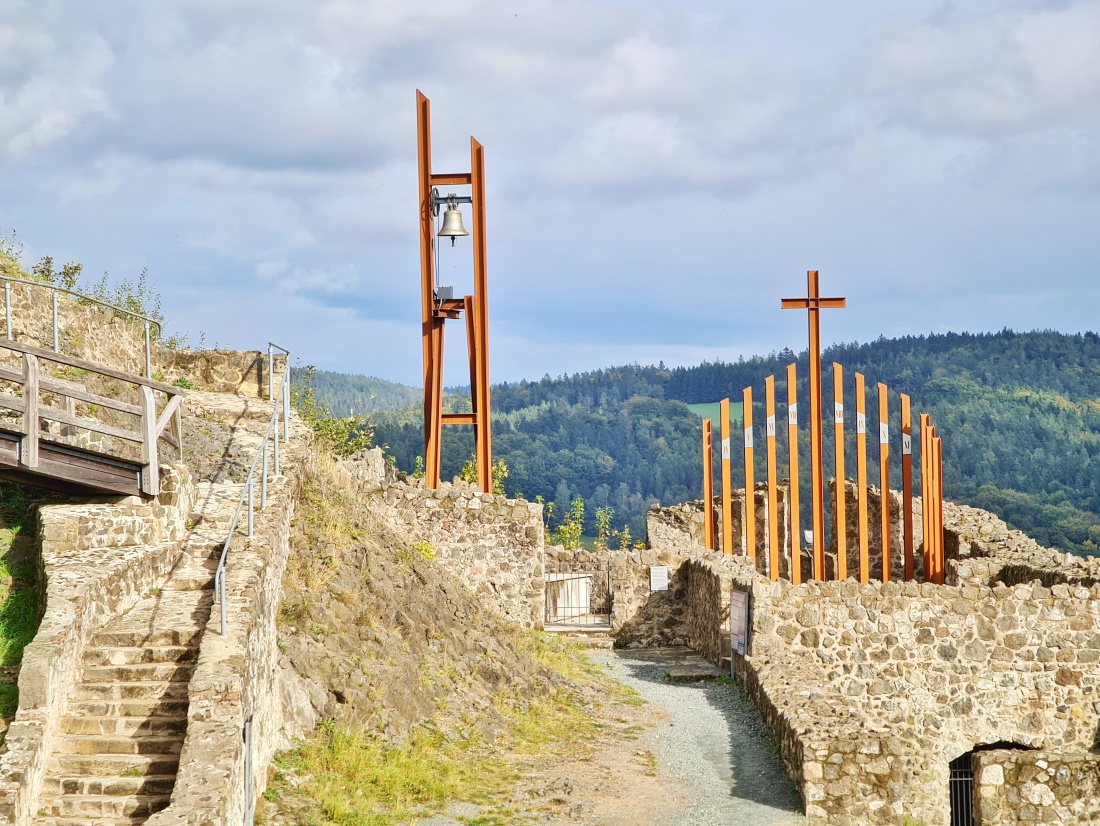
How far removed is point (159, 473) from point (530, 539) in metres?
8.90

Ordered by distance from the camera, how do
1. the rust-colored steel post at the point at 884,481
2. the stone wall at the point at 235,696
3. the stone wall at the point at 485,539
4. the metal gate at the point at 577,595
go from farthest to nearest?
the rust-colored steel post at the point at 884,481
the metal gate at the point at 577,595
the stone wall at the point at 485,539
the stone wall at the point at 235,696

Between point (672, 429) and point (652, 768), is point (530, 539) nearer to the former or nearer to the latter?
point (652, 768)

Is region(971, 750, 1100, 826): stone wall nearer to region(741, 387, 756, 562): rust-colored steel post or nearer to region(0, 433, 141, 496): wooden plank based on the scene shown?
region(0, 433, 141, 496): wooden plank

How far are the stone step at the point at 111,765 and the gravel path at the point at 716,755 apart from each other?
4998 mm

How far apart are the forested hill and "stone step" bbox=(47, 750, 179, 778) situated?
67837 millimetres

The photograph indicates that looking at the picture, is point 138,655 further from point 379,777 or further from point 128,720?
point 379,777

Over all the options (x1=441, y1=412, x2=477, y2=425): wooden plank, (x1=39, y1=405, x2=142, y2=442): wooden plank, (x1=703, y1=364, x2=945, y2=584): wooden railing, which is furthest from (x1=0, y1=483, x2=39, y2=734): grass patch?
(x1=703, y1=364, x2=945, y2=584): wooden railing

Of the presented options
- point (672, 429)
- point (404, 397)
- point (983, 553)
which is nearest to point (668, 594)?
point (983, 553)

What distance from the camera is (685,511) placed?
3266 centimetres

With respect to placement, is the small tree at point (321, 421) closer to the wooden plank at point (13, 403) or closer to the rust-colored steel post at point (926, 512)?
the rust-colored steel post at point (926, 512)

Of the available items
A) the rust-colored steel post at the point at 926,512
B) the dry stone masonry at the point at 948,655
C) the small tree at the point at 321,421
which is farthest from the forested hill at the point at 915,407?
the dry stone masonry at the point at 948,655

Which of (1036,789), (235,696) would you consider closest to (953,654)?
(1036,789)

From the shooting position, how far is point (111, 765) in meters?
9.69

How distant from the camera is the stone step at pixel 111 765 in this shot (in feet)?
31.7
